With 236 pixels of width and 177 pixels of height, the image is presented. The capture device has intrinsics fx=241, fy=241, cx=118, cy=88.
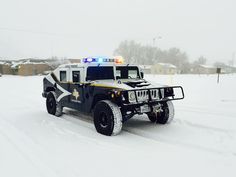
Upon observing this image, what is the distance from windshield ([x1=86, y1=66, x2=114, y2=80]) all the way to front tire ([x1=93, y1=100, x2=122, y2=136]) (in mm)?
1044

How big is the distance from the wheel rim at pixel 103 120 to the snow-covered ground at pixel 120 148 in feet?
1.17

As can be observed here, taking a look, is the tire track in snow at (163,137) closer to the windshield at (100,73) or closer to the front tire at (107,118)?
the front tire at (107,118)

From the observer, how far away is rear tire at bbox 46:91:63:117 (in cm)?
795

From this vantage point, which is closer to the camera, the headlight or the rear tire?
the headlight

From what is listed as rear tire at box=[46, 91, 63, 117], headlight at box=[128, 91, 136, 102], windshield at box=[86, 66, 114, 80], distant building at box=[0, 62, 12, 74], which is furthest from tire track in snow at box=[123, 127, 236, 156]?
distant building at box=[0, 62, 12, 74]

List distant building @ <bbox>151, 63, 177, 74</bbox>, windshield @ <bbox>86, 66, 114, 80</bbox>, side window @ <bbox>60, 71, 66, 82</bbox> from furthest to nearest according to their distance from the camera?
distant building @ <bbox>151, 63, 177, 74</bbox>
side window @ <bbox>60, 71, 66, 82</bbox>
windshield @ <bbox>86, 66, 114, 80</bbox>

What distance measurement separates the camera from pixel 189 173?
3.93 metres

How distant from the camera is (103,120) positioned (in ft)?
19.7

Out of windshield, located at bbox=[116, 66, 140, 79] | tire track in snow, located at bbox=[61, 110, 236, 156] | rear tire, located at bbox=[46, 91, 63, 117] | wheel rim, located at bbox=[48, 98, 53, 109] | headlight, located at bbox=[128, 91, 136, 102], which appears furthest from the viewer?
wheel rim, located at bbox=[48, 98, 53, 109]

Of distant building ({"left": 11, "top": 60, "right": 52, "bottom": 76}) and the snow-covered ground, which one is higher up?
distant building ({"left": 11, "top": 60, "right": 52, "bottom": 76})

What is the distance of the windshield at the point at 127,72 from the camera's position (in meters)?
7.15

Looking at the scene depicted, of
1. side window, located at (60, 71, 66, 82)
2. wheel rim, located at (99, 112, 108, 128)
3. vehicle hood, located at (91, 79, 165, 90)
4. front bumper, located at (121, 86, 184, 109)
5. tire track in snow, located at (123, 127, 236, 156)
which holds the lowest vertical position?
tire track in snow, located at (123, 127, 236, 156)

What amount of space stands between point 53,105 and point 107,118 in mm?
3063

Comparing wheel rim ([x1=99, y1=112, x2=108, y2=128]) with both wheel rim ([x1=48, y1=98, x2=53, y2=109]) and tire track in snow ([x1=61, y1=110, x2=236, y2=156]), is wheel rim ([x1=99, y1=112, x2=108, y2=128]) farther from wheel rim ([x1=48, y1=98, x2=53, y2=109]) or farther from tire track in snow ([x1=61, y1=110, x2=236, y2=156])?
wheel rim ([x1=48, y1=98, x2=53, y2=109])
